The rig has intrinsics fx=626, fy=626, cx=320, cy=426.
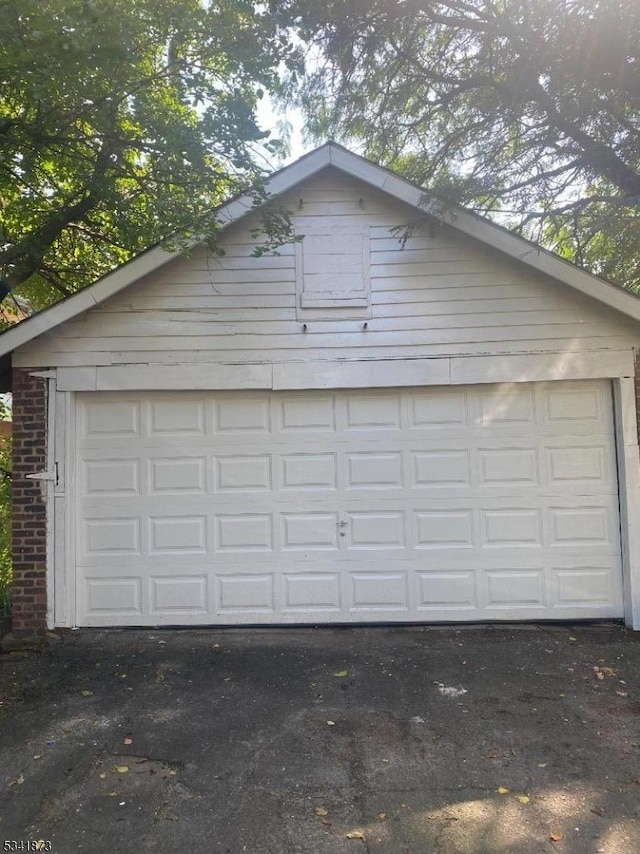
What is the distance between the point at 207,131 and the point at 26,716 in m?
5.43

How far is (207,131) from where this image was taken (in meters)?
6.25

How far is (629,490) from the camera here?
20.3ft

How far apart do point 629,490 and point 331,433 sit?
118 inches

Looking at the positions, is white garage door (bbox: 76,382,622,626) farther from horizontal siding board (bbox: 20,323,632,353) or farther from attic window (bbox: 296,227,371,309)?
attic window (bbox: 296,227,371,309)

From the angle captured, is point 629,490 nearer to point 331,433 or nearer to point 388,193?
point 331,433

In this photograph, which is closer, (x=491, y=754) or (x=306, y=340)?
(x=491, y=754)

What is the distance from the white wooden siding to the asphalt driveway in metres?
2.84

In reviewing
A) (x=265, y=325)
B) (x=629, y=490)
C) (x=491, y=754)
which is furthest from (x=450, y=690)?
(x=265, y=325)

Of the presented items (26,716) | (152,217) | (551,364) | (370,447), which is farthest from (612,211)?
(26,716)

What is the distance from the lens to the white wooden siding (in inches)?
250

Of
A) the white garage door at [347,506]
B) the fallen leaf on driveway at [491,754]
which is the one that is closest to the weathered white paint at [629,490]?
the white garage door at [347,506]

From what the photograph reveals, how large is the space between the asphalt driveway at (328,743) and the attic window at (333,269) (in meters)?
3.35

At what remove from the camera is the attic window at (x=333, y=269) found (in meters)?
6.40

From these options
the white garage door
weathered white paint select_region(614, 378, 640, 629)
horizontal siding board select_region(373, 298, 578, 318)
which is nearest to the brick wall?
the white garage door
